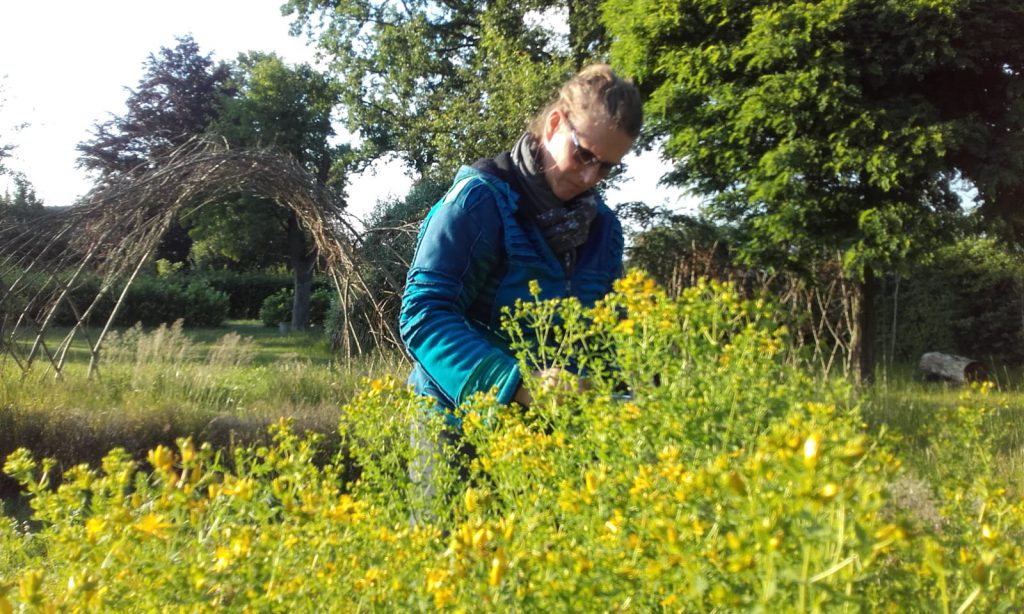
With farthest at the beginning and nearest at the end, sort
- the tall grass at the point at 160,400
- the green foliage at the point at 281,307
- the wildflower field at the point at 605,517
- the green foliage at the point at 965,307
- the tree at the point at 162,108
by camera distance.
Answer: the tree at the point at 162,108 < the green foliage at the point at 281,307 < the green foliage at the point at 965,307 < the tall grass at the point at 160,400 < the wildflower field at the point at 605,517

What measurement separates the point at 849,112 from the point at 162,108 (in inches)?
957

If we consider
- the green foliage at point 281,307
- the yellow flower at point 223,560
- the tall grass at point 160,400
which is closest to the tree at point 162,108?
the green foliage at point 281,307

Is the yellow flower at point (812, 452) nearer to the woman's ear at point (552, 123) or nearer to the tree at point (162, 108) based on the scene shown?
the woman's ear at point (552, 123)

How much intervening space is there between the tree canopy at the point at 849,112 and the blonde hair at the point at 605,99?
623cm

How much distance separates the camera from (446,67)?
17.3m

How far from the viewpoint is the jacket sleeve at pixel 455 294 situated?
5.59 feet

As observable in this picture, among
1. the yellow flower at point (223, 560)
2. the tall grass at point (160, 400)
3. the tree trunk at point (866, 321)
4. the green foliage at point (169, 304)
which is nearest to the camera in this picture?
the yellow flower at point (223, 560)

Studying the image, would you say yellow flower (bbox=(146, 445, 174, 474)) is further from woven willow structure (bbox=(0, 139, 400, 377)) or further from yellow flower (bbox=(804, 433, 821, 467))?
woven willow structure (bbox=(0, 139, 400, 377))

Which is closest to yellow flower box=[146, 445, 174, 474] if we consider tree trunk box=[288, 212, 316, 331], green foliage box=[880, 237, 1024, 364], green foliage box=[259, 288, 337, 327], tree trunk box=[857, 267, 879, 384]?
tree trunk box=[857, 267, 879, 384]

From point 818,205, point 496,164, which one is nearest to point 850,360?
point 818,205

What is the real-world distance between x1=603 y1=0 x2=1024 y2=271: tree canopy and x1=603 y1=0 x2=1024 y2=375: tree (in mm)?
14

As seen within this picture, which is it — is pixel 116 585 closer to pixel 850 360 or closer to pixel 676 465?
pixel 676 465

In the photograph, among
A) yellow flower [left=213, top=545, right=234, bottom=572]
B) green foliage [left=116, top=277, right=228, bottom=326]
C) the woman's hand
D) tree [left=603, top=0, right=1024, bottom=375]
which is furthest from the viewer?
green foliage [left=116, top=277, right=228, bottom=326]

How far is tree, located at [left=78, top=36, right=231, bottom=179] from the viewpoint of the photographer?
26.2 meters
